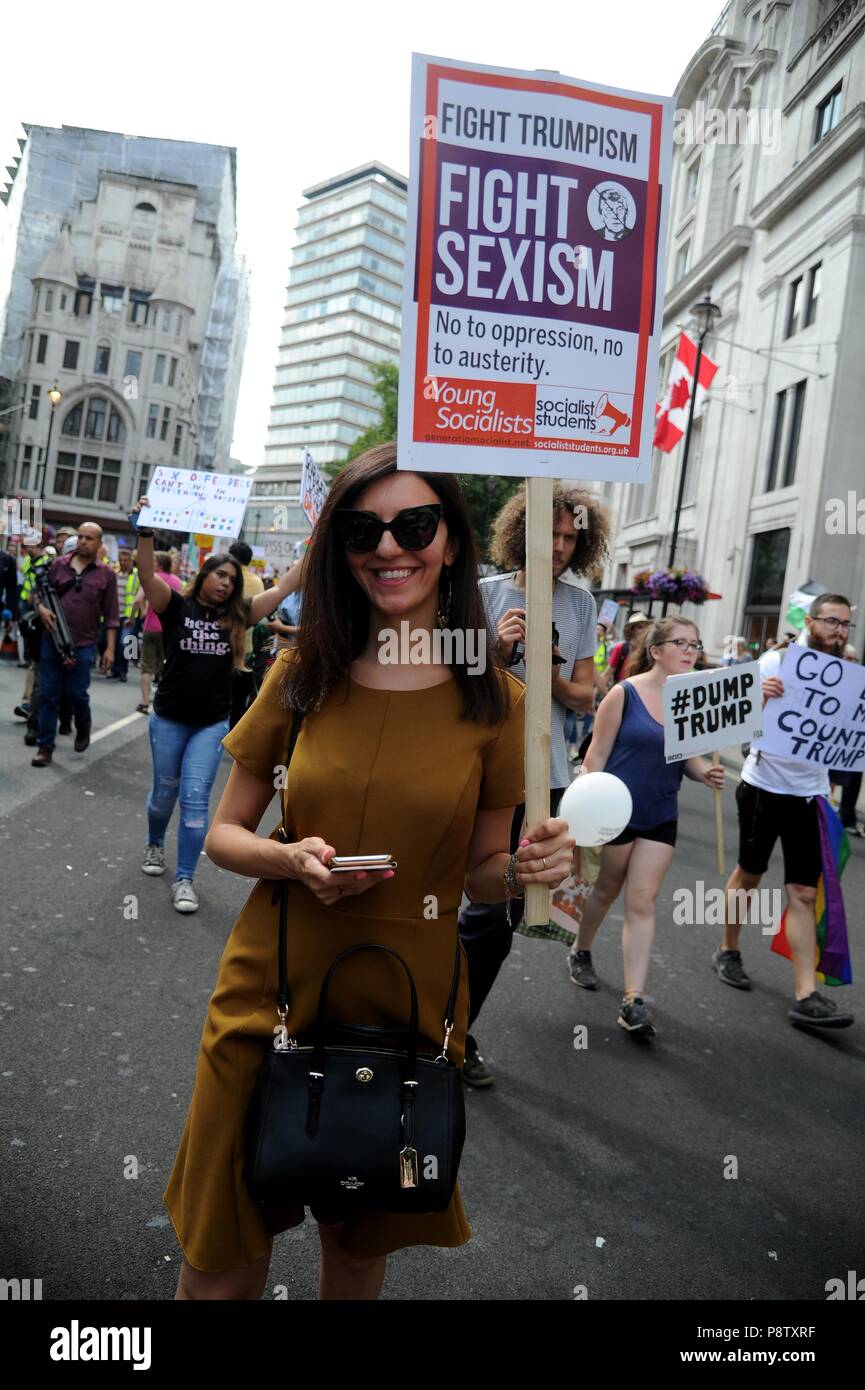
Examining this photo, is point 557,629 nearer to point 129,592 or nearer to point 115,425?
point 129,592

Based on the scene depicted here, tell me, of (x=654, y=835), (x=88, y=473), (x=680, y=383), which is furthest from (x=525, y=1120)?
(x=88, y=473)

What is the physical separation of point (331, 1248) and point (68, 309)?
7493 cm

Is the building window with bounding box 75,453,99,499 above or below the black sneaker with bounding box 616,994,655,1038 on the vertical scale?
above

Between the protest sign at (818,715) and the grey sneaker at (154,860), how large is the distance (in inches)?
142

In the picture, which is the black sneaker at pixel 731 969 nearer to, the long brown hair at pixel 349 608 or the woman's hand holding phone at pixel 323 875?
the long brown hair at pixel 349 608

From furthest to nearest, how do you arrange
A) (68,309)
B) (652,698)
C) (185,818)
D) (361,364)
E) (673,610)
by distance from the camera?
(361,364), (68,309), (673,610), (185,818), (652,698)

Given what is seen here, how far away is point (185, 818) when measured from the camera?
5883 millimetres

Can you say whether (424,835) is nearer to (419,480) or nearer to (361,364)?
(419,480)

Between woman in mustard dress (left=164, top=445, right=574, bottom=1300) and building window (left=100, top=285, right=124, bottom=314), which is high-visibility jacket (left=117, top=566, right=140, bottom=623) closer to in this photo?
woman in mustard dress (left=164, top=445, right=574, bottom=1300)

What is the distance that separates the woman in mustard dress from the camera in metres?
1.96

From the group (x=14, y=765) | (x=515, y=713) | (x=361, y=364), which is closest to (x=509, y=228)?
(x=515, y=713)

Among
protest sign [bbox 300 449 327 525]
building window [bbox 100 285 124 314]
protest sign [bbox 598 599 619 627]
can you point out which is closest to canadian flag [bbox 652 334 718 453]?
protest sign [bbox 598 599 619 627]

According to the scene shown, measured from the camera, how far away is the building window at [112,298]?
69.9 metres

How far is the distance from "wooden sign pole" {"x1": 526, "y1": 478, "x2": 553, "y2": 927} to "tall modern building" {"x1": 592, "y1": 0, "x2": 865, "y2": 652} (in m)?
20.0
